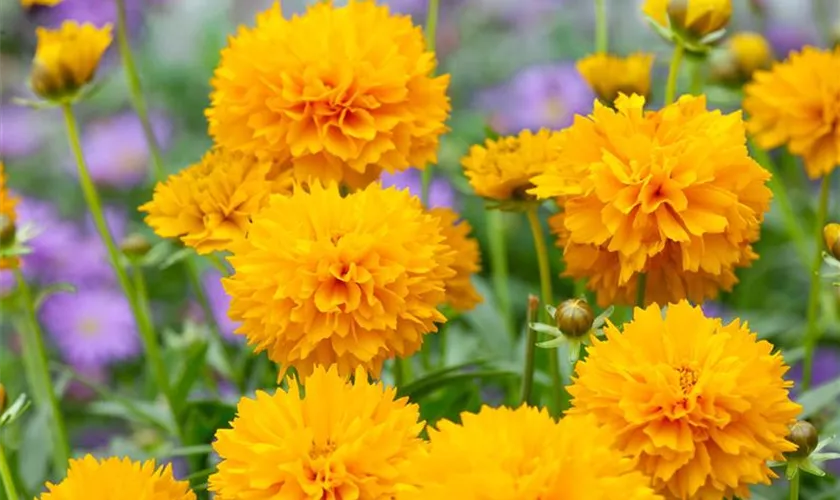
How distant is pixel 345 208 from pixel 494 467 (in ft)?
0.60

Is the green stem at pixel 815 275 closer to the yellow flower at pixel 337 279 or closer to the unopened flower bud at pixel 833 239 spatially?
the unopened flower bud at pixel 833 239

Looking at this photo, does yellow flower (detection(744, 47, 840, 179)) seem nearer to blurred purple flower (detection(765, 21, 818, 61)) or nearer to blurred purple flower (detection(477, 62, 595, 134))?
blurred purple flower (detection(477, 62, 595, 134))

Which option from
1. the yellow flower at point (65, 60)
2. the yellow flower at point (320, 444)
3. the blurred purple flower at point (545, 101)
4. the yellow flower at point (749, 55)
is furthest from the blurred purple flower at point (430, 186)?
the yellow flower at point (320, 444)

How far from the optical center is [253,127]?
2.03 feet

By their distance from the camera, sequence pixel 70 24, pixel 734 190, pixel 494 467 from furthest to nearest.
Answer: pixel 70 24
pixel 734 190
pixel 494 467

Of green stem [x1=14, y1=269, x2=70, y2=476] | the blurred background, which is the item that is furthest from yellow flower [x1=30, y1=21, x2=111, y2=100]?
the blurred background

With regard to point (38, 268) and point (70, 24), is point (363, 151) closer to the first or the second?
point (70, 24)

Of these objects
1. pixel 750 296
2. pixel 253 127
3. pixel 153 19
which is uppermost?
pixel 253 127

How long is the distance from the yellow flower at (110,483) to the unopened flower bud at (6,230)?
0.22 metres

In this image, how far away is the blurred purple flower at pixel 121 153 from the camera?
155 centimetres

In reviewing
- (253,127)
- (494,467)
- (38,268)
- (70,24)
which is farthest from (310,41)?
(38,268)

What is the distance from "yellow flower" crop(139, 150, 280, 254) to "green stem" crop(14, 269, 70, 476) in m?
0.13

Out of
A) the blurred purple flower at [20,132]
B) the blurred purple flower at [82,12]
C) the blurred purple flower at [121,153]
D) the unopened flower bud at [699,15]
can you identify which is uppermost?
the unopened flower bud at [699,15]

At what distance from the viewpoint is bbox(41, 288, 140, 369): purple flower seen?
1.27 m
